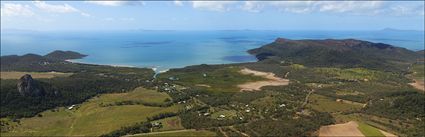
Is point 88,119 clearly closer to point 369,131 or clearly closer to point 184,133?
point 184,133

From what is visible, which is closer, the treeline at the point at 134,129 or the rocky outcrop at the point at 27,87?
the treeline at the point at 134,129

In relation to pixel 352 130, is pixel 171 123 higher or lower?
lower

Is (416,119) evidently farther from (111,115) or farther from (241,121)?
(111,115)

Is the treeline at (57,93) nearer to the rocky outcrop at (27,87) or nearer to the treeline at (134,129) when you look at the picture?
the rocky outcrop at (27,87)

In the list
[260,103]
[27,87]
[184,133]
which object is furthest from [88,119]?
[260,103]

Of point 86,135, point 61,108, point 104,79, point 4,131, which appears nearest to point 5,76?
point 104,79

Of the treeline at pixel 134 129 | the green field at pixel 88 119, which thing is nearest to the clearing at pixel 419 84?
the green field at pixel 88 119
